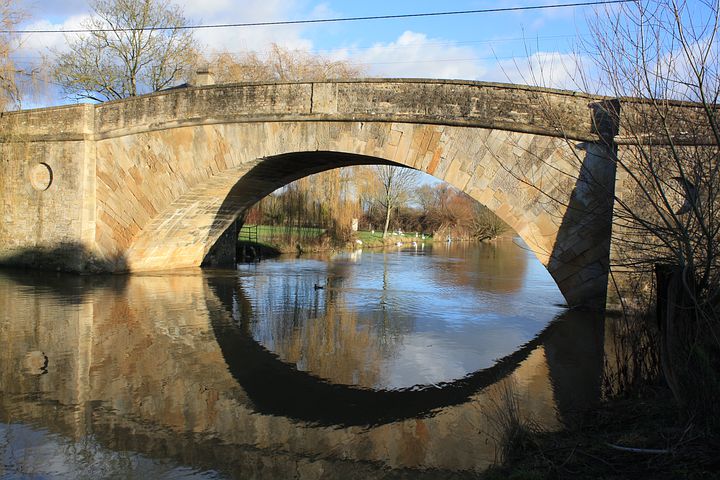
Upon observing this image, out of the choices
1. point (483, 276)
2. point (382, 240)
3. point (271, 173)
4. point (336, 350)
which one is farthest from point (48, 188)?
point (382, 240)

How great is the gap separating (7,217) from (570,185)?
41.8ft

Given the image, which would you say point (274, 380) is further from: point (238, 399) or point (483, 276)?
point (483, 276)

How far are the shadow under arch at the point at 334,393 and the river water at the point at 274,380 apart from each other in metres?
0.02

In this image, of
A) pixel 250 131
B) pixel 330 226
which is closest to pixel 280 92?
pixel 250 131

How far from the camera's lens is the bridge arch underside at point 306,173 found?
370 inches

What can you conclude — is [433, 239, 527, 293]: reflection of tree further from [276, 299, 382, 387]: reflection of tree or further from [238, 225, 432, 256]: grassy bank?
[238, 225, 432, 256]: grassy bank

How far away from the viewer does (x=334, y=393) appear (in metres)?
5.48

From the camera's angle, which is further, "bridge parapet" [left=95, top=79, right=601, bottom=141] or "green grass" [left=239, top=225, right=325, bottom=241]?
"green grass" [left=239, top=225, right=325, bottom=241]

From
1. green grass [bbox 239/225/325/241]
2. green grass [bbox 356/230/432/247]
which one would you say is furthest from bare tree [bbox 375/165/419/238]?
green grass [bbox 239/225/325/241]

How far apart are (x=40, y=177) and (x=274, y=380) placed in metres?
11.0

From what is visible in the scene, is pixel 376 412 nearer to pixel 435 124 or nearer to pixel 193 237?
pixel 435 124

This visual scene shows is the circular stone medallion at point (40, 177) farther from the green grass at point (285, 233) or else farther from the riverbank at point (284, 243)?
the green grass at point (285, 233)

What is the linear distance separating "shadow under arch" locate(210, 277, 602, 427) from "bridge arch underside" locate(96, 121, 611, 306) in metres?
2.42

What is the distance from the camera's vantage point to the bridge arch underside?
9406mm
